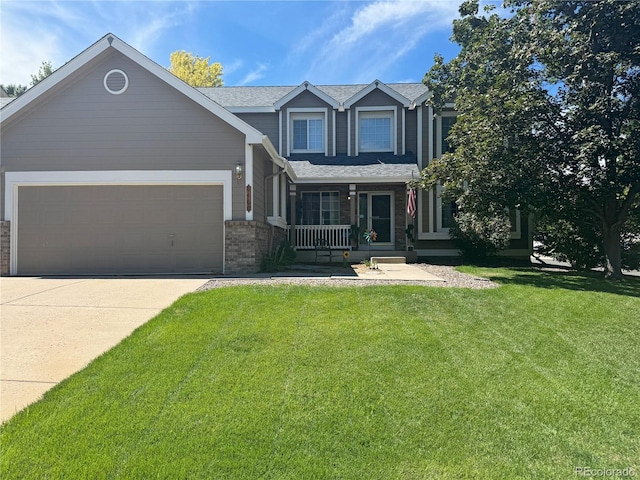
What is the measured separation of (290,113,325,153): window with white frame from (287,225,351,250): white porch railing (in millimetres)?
3628

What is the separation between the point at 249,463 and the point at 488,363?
2.59 meters

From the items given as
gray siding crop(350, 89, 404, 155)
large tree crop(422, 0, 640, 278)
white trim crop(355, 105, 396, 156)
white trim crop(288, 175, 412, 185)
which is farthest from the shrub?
gray siding crop(350, 89, 404, 155)

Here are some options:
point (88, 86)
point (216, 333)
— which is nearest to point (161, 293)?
point (216, 333)

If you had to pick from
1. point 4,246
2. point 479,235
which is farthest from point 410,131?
point 4,246

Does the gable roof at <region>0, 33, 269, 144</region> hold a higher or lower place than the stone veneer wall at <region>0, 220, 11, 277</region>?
higher

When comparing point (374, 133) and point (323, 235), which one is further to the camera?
point (374, 133)

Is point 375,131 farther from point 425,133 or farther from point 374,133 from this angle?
point 425,133

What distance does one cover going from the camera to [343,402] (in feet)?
10.2

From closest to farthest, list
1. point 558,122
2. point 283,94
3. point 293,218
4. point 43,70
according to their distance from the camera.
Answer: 1. point 558,122
2. point 293,218
3. point 283,94
4. point 43,70

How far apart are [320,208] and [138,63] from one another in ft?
25.4

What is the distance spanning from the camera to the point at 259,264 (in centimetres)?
1013

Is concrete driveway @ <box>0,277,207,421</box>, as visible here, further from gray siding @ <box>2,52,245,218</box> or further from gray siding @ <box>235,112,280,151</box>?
gray siding @ <box>235,112,280,151</box>

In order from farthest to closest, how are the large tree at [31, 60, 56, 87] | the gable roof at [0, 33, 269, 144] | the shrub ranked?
the large tree at [31, 60, 56, 87], the shrub, the gable roof at [0, 33, 269, 144]

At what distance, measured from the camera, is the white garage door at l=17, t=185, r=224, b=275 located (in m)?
9.84
